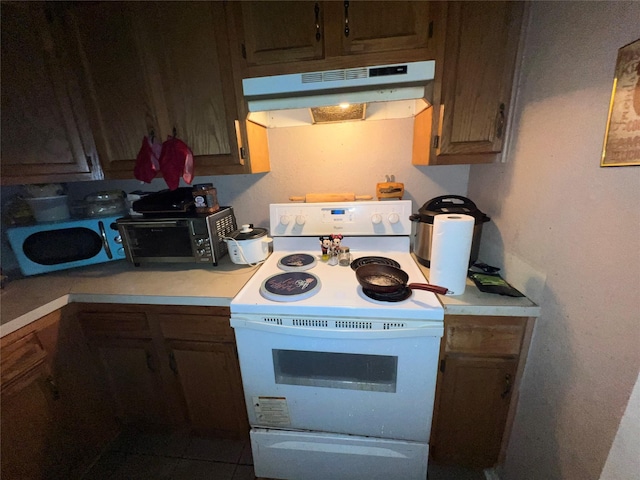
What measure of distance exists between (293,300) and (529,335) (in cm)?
93

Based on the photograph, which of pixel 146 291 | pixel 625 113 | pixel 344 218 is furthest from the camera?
pixel 344 218

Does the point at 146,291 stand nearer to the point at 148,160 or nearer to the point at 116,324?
the point at 116,324

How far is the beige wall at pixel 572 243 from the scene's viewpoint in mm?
619

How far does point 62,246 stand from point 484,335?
209 centimetres

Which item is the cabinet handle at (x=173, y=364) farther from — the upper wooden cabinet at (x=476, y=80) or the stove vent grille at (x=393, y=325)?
the upper wooden cabinet at (x=476, y=80)

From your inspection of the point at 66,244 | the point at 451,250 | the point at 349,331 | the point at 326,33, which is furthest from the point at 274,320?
the point at 66,244

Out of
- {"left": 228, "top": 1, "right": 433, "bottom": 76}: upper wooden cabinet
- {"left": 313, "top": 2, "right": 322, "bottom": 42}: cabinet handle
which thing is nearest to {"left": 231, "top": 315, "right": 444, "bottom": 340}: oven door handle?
{"left": 228, "top": 1, "right": 433, "bottom": 76}: upper wooden cabinet

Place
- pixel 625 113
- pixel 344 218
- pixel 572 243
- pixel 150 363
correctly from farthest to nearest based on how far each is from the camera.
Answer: pixel 344 218 → pixel 150 363 → pixel 572 243 → pixel 625 113

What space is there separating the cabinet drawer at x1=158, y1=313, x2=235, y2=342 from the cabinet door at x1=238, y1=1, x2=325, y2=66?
116cm

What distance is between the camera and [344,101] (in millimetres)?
1033

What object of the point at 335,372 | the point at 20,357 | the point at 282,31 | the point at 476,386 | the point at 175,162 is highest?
the point at 282,31

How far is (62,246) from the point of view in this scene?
1.30 meters

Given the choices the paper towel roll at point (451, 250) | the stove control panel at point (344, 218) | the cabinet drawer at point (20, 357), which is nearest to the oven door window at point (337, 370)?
the paper towel roll at point (451, 250)

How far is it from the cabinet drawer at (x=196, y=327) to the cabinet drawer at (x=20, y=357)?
1.50 ft
